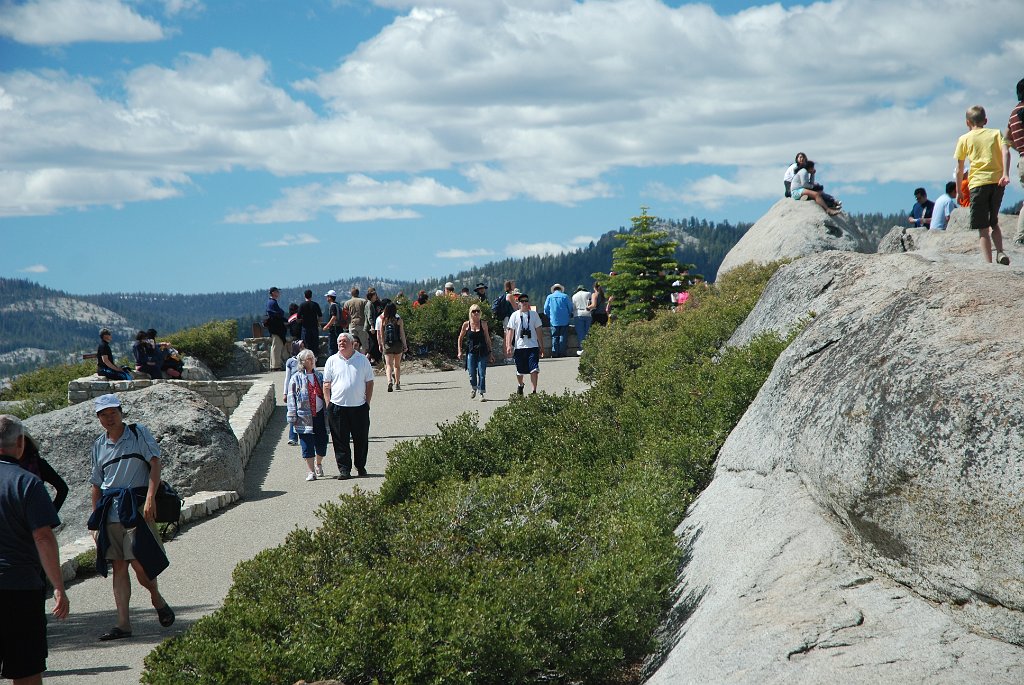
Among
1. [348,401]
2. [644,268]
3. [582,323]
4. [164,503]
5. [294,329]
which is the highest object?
[644,268]

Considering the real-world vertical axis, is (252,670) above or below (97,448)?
below

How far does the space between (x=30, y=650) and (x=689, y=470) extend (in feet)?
15.6

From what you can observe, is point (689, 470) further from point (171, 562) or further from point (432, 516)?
point (171, 562)

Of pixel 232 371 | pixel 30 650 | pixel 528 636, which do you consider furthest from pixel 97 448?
pixel 232 371

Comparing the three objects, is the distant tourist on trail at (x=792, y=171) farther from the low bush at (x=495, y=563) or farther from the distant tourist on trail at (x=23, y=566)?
the distant tourist on trail at (x=23, y=566)

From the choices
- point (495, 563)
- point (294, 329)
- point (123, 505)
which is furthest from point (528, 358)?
point (294, 329)

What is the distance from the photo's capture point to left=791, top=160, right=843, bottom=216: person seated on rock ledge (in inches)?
782

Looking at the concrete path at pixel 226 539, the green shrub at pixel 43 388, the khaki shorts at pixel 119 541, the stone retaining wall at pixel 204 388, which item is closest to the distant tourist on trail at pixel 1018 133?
the concrete path at pixel 226 539

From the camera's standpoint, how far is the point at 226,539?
32.7 feet

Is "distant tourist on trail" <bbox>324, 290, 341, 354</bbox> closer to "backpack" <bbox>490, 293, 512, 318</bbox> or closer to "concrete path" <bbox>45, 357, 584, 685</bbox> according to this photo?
"backpack" <bbox>490, 293, 512, 318</bbox>

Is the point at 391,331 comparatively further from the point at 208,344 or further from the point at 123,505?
the point at 123,505

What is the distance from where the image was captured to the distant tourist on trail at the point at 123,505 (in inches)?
277

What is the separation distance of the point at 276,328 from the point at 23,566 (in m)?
20.0

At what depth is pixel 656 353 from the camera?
1293 cm
